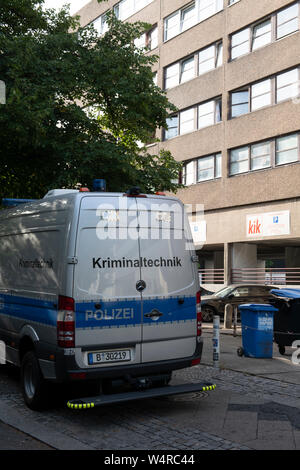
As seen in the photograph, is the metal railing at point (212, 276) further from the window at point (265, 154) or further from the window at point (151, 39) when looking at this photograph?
Result: the window at point (151, 39)

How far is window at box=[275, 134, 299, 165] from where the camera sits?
2423 cm

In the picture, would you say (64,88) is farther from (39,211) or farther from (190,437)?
(190,437)

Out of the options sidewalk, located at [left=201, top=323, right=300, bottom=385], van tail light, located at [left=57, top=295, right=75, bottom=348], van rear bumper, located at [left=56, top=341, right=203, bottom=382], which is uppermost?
van tail light, located at [left=57, top=295, right=75, bottom=348]

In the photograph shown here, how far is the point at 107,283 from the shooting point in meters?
6.27

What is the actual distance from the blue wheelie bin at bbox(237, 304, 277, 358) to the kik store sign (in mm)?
13908

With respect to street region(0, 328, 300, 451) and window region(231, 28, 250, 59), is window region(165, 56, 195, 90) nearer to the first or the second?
window region(231, 28, 250, 59)

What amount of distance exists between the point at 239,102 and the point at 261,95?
157cm

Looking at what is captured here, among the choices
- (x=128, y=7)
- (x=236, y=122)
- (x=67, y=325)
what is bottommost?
(x=67, y=325)

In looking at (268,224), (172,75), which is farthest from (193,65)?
(268,224)

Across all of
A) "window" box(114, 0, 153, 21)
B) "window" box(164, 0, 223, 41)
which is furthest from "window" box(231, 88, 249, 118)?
"window" box(114, 0, 153, 21)

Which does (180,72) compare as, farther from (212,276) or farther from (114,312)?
(114,312)

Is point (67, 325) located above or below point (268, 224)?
below

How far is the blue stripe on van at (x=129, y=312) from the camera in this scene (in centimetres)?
611

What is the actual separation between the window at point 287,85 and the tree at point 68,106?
967 centimetres
